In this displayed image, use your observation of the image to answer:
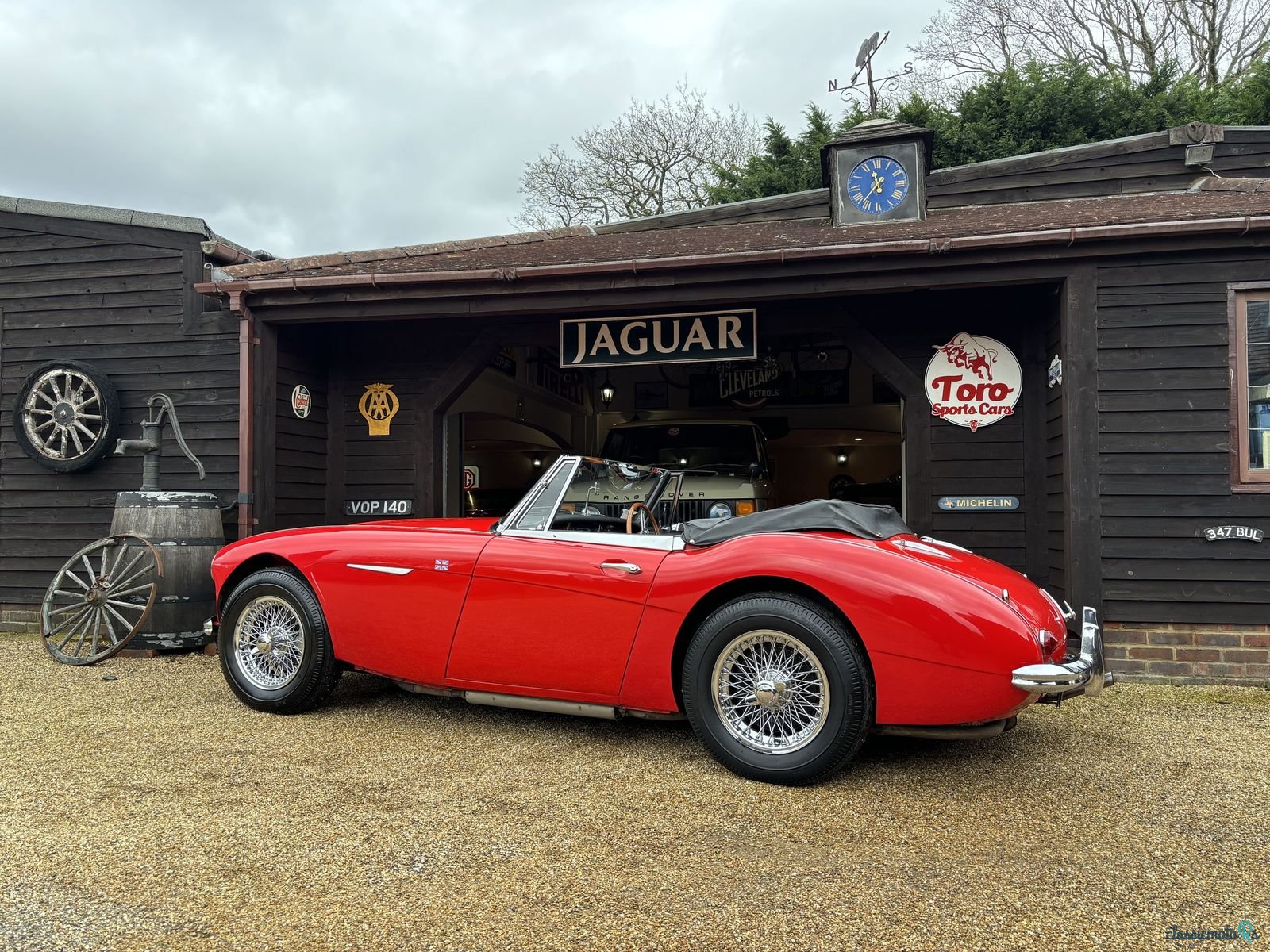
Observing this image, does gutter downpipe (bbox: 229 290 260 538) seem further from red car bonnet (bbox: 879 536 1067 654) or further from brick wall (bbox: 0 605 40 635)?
red car bonnet (bbox: 879 536 1067 654)

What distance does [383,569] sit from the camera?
3621 millimetres

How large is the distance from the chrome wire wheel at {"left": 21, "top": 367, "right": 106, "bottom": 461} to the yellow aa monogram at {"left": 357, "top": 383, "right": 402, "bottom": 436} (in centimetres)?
209

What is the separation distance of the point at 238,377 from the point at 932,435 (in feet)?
18.3

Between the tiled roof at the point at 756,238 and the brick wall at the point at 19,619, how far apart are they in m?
3.33

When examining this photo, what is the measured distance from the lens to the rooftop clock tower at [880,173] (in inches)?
271

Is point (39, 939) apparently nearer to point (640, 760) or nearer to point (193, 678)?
point (640, 760)

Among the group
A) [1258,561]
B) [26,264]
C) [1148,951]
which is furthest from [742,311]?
[26,264]

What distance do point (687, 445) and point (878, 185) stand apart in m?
2.88

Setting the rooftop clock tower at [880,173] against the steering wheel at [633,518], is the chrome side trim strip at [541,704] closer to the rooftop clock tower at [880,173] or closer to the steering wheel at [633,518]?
the steering wheel at [633,518]

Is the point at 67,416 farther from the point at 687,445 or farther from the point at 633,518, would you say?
the point at 633,518

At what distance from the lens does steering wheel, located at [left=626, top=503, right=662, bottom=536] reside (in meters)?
3.68

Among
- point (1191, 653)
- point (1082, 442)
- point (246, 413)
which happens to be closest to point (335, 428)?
point (246, 413)

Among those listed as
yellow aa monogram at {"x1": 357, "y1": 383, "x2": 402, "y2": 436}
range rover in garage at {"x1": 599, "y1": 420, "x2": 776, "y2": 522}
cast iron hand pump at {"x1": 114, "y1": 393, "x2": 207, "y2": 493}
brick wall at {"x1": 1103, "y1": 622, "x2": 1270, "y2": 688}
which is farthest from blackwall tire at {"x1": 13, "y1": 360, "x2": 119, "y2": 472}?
brick wall at {"x1": 1103, "y1": 622, "x2": 1270, "y2": 688}

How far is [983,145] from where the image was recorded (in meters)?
16.0
